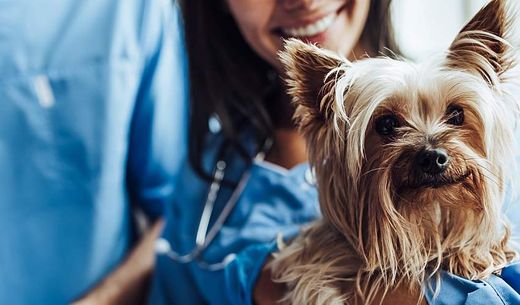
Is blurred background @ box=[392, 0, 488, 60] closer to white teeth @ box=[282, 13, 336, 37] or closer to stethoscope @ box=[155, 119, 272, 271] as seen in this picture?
white teeth @ box=[282, 13, 336, 37]

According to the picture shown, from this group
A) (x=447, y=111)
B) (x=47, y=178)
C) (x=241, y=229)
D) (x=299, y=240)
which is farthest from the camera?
(x=47, y=178)

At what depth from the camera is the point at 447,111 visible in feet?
2.63

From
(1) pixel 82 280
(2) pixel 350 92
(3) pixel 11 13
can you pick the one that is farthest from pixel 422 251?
(3) pixel 11 13

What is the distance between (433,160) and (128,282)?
0.81m

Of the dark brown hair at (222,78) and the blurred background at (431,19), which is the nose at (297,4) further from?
the blurred background at (431,19)

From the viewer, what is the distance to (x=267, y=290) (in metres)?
1.02

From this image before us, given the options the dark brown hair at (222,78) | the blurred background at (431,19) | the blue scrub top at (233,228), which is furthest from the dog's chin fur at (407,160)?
the blurred background at (431,19)

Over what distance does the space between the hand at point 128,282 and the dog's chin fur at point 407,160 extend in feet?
1.86

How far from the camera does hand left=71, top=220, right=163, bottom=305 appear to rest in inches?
53.4

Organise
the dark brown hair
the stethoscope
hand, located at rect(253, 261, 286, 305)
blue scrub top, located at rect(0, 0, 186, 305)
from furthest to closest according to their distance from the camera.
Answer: blue scrub top, located at rect(0, 0, 186, 305)
the dark brown hair
the stethoscope
hand, located at rect(253, 261, 286, 305)

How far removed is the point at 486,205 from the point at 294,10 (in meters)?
0.42

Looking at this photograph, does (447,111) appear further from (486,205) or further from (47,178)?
(47,178)

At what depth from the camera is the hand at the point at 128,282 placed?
1356 millimetres

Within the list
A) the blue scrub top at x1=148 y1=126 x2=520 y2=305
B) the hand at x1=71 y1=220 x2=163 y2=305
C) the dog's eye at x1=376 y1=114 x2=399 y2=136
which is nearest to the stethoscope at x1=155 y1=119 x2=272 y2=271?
the blue scrub top at x1=148 y1=126 x2=520 y2=305
